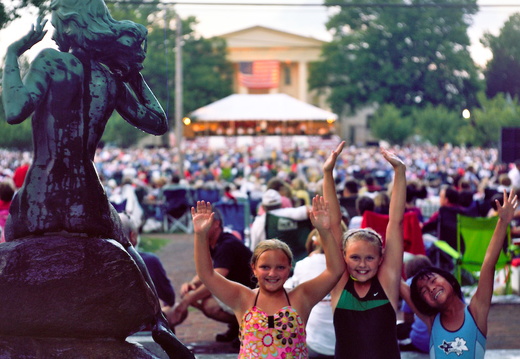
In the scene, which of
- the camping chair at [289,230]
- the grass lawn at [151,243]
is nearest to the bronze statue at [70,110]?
the camping chair at [289,230]

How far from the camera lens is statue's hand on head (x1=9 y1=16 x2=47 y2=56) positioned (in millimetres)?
3832

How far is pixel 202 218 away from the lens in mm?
3920

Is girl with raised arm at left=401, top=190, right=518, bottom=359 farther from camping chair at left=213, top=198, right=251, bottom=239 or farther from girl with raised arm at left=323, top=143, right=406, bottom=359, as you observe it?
camping chair at left=213, top=198, right=251, bottom=239

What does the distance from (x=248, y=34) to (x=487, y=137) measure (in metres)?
44.0

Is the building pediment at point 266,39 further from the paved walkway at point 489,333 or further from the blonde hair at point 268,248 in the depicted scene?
the blonde hair at point 268,248

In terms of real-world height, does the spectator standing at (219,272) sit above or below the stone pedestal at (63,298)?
below

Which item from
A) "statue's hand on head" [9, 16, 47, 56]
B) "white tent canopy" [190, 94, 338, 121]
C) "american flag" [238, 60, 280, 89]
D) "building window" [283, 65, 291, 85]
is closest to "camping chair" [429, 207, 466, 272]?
"statue's hand on head" [9, 16, 47, 56]

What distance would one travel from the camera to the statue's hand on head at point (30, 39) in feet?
12.6

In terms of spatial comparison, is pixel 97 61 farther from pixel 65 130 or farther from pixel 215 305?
pixel 215 305

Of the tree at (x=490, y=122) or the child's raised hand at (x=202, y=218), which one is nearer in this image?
the child's raised hand at (x=202, y=218)

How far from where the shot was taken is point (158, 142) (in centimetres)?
8031

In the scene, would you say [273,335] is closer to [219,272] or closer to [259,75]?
[219,272]

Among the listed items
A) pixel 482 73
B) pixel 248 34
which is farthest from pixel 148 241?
pixel 248 34

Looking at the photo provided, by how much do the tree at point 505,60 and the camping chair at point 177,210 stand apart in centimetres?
5600
